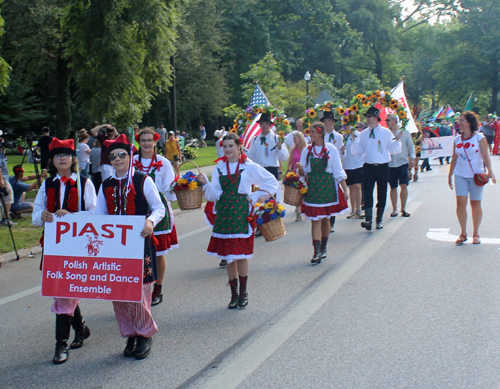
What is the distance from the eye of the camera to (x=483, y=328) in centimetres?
472

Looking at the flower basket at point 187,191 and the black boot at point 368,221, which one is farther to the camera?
the black boot at point 368,221

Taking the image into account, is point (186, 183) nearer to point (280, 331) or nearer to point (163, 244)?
point (163, 244)

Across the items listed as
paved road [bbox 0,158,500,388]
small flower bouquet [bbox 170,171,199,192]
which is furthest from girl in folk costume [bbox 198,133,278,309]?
small flower bouquet [bbox 170,171,199,192]

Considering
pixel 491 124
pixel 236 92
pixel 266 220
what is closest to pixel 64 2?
pixel 266 220

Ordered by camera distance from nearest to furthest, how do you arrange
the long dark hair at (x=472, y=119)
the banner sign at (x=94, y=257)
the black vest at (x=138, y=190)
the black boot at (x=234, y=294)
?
the banner sign at (x=94, y=257) → the black vest at (x=138, y=190) → the black boot at (x=234, y=294) → the long dark hair at (x=472, y=119)

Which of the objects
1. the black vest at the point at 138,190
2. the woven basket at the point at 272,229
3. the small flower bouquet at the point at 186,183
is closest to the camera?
the black vest at the point at 138,190

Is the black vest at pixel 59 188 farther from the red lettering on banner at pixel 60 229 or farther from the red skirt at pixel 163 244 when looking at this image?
the red skirt at pixel 163 244

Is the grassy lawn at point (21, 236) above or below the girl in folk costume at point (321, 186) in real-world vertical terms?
below

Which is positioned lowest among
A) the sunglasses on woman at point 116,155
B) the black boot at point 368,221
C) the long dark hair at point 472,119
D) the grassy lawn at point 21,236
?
the grassy lawn at point 21,236

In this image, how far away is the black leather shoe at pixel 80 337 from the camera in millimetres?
4652

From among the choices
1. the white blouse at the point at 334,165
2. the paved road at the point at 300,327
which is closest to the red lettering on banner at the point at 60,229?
the paved road at the point at 300,327

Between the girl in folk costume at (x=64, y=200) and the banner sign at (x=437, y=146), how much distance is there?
17954 mm

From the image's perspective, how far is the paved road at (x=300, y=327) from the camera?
3.95 metres

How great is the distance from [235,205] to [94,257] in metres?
1.65
